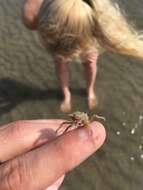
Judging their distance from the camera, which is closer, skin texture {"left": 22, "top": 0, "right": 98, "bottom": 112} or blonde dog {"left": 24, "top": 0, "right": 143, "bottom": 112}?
blonde dog {"left": 24, "top": 0, "right": 143, "bottom": 112}

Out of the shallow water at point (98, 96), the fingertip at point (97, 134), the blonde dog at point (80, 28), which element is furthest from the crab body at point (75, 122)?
the shallow water at point (98, 96)

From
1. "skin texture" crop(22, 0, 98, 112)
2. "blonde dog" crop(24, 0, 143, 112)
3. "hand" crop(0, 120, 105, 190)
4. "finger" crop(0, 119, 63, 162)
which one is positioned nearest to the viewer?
"hand" crop(0, 120, 105, 190)

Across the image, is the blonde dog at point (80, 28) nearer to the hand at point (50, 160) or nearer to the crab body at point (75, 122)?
the crab body at point (75, 122)

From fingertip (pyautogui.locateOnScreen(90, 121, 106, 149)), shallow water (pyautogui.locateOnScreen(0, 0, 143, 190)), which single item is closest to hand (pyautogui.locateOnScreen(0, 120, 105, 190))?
fingertip (pyautogui.locateOnScreen(90, 121, 106, 149))

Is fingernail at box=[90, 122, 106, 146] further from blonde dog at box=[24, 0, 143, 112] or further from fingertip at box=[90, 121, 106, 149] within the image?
blonde dog at box=[24, 0, 143, 112]

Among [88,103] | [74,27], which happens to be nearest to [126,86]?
[88,103]

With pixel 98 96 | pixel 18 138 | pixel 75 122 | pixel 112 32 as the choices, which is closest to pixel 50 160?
pixel 18 138

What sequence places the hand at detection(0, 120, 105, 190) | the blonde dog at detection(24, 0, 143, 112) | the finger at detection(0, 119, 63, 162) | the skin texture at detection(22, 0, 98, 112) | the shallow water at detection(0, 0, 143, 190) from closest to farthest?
the hand at detection(0, 120, 105, 190) → the finger at detection(0, 119, 63, 162) → the blonde dog at detection(24, 0, 143, 112) → the shallow water at detection(0, 0, 143, 190) → the skin texture at detection(22, 0, 98, 112)
